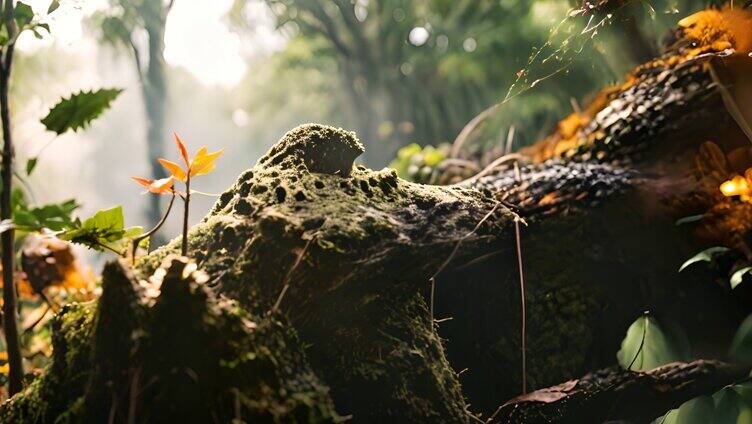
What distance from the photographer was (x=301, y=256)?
135 centimetres

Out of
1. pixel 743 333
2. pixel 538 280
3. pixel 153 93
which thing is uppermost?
pixel 153 93

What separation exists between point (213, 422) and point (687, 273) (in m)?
1.96

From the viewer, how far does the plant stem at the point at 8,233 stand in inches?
68.6

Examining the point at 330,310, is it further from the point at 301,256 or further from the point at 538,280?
the point at 538,280

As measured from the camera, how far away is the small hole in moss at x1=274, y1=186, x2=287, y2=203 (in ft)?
5.09

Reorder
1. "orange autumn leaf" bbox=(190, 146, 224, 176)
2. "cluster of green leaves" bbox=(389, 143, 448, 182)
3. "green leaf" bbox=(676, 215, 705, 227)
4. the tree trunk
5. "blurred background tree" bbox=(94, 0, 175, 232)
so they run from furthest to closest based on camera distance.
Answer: the tree trunk → "blurred background tree" bbox=(94, 0, 175, 232) → "cluster of green leaves" bbox=(389, 143, 448, 182) → "green leaf" bbox=(676, 215, 705, 227) → "orange autumn leaf" bbox=(190, 146, 224, 176)

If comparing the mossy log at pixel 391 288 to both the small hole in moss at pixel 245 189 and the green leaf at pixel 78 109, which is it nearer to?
the small hole in moss at pixel 245 189

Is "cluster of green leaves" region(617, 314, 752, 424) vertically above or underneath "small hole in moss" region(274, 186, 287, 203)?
underneath

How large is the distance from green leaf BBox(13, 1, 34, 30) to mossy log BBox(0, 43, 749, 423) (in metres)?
0.92

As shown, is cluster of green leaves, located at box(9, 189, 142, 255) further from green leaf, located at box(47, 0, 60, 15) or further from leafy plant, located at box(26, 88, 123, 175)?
green leaf, located at box(47, 0, 60, 15)

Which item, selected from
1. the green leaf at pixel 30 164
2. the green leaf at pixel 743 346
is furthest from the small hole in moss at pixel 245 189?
the green leaf at pixel 743 346

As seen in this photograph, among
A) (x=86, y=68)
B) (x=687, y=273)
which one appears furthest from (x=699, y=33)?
(x=86, y=68)

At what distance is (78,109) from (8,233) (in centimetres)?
51

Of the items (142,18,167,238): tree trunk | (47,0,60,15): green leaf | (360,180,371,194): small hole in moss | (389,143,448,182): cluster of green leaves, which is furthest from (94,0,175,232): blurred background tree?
(360,180,371,194): small hole in moss
